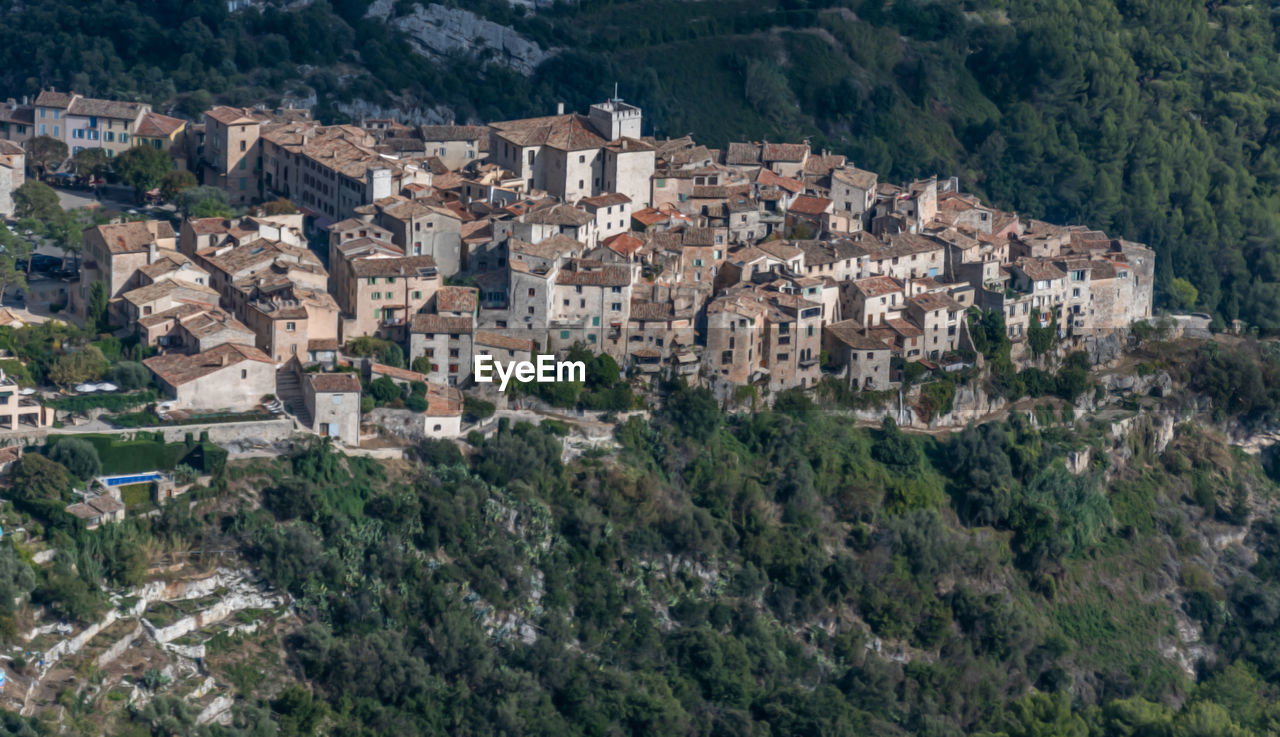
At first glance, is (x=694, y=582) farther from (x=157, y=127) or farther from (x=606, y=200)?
(x=157, y=127)

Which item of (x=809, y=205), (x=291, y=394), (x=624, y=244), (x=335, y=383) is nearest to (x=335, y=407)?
(x=335, y=383)

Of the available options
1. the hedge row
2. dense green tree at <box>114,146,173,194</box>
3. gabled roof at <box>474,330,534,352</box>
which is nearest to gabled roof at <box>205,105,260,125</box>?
dense green tree at <box>114,146,173,194</box>

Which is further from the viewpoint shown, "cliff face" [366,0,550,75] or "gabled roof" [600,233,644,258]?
"cliff face" [366,0,550,75]

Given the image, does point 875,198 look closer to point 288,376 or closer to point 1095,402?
point 1095,402

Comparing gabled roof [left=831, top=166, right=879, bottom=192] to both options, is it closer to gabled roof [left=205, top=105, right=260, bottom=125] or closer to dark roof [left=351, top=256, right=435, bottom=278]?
dark roof [left=351, top=256, right=435, bottom=278]

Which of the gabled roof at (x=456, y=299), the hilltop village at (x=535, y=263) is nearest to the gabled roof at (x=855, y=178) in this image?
the hilltop village at (x=535, y=263)

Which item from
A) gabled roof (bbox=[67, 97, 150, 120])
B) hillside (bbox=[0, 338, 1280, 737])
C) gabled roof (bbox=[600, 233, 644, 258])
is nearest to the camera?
hillside (bbox=[0, 338, 1280, 737])
